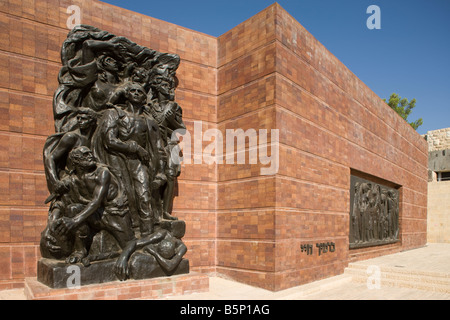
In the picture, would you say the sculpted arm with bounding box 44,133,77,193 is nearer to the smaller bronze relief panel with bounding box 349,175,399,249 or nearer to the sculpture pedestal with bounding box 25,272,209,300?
the sculpture pedestal with bounding box 25,272,209,300

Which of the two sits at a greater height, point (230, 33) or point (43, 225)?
point (230, 33)

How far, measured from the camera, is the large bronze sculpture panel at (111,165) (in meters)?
5.85

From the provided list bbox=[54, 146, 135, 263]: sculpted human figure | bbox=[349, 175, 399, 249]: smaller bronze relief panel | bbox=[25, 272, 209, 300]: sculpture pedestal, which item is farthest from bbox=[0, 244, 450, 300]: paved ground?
bbox=[349, 175, 399, 249]: smaller bronze relief panel

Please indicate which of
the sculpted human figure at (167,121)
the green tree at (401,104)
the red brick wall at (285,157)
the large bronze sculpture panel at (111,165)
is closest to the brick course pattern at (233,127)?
the red brick wall at (285,157)

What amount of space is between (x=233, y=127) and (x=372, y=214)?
617cm

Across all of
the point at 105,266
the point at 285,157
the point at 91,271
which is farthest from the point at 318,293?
the point at 91,271

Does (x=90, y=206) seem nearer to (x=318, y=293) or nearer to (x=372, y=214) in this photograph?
(x=318, y=293)

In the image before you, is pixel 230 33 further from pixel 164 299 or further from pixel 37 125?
pixel 164 299

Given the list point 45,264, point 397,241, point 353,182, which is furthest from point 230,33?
point 397,241

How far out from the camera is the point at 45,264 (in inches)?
221

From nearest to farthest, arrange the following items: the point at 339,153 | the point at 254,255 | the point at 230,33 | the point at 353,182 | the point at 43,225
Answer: the point at 43,225 → the point at 254,255 → the point at 230,33 → the point at 339,153 → the point at 353,182

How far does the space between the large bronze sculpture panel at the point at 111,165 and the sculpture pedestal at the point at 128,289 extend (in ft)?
0.51

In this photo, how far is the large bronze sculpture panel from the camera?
5.85 metres
